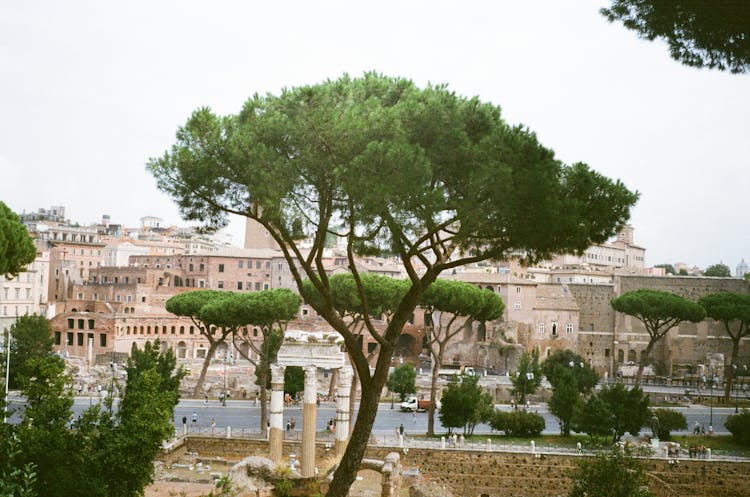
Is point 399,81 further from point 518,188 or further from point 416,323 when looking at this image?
point 416,323

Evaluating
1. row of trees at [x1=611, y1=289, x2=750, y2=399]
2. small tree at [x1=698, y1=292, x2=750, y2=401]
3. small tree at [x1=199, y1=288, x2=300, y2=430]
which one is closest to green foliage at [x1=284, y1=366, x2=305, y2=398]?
small tree at [x1=199, y1=288, x2=300, y2=430]

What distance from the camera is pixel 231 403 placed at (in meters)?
32.8

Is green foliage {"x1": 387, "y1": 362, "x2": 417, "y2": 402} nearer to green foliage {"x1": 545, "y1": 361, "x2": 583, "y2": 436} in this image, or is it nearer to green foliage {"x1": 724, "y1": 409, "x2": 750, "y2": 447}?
green foliage {"x1": 545, "y1": 361, "x2": 583, "y2": 436}

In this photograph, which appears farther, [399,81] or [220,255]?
[220,255]

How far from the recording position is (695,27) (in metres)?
9.88

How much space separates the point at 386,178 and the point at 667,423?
18.8m

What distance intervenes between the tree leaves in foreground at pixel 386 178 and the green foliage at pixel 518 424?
14.8 metres

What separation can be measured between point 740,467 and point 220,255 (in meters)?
42.8

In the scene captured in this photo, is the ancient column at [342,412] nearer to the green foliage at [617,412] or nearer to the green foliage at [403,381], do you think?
the green foliage at [617,412]

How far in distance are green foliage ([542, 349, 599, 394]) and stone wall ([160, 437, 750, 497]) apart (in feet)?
17.9

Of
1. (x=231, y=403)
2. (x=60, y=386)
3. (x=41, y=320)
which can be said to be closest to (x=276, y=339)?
(x=231, y=403)

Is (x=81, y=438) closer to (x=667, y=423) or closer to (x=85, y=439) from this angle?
(x=85, y=439)

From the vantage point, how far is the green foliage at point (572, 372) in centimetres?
3189

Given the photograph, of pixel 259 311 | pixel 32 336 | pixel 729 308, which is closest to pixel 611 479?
pixel 259 311
